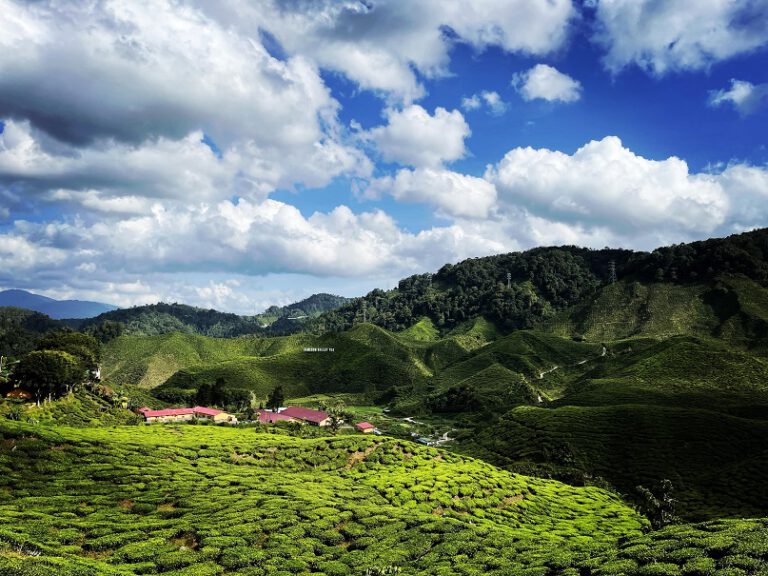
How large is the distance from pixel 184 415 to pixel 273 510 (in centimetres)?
10485

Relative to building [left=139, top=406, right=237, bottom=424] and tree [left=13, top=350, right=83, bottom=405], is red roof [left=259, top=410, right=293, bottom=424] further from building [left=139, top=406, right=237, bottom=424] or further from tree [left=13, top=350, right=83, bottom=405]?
tree [left=13, top=350, right=83, bottom=405]

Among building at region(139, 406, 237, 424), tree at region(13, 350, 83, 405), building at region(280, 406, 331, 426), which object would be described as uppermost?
tree at region(13, 350, 83, 405)

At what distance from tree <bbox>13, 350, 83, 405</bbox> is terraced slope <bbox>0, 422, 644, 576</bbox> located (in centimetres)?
3138

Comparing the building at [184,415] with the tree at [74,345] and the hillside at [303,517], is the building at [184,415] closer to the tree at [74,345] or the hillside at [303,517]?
the tree at [74,345]

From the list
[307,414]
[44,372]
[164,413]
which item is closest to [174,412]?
[164,413]

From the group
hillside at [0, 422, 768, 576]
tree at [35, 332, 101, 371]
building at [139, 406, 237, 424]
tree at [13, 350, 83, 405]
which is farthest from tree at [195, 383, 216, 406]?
hillside at [0, 422, 768, 576]

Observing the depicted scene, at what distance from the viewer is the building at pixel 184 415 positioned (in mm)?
124438

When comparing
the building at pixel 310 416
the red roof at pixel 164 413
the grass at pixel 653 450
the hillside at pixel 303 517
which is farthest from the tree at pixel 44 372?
the grass at pixel 653 450

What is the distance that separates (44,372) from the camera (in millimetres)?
93562

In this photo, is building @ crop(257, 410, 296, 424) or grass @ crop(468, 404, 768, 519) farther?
building @ crop(257, 410, 296, 424)

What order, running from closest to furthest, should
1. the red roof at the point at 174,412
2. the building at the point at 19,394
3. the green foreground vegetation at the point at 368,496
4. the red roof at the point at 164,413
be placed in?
the green foreground vegetation at the point at 368,496, the building at the point at 19,394, the red roof at the point at 164,413, the red roof at the point at 174,412

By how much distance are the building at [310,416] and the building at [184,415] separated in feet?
73.4

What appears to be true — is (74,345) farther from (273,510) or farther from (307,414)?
(273,510)

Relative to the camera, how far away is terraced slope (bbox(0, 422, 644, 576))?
31750mm
